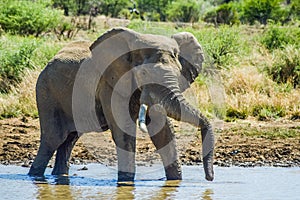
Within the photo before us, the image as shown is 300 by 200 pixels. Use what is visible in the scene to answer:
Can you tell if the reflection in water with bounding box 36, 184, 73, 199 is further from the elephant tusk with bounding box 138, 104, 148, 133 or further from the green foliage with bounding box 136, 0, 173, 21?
the green foliage with bounding box 136, 0, 173, 21

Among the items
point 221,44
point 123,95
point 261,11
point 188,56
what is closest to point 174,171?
point 123,95

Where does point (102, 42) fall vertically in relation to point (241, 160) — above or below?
above

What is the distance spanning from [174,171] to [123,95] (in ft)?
3.61

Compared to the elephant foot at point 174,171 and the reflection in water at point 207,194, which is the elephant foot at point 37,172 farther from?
the reflection in water at point 207,194

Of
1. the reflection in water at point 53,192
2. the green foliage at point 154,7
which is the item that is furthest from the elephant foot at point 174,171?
the green foliage at point 154,7

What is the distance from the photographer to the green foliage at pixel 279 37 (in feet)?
69.3

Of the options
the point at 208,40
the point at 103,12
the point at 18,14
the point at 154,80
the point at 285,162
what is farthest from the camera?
the point at 103,12

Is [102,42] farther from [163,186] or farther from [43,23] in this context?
[43,23]

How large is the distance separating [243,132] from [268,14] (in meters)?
24.3

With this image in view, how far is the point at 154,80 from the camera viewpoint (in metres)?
7.65

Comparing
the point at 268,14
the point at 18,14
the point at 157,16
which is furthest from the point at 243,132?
the point at 157,16

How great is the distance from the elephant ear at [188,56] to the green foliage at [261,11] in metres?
27.0

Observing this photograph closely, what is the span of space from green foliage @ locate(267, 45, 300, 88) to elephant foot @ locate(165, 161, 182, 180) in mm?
7181

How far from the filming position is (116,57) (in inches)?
333
